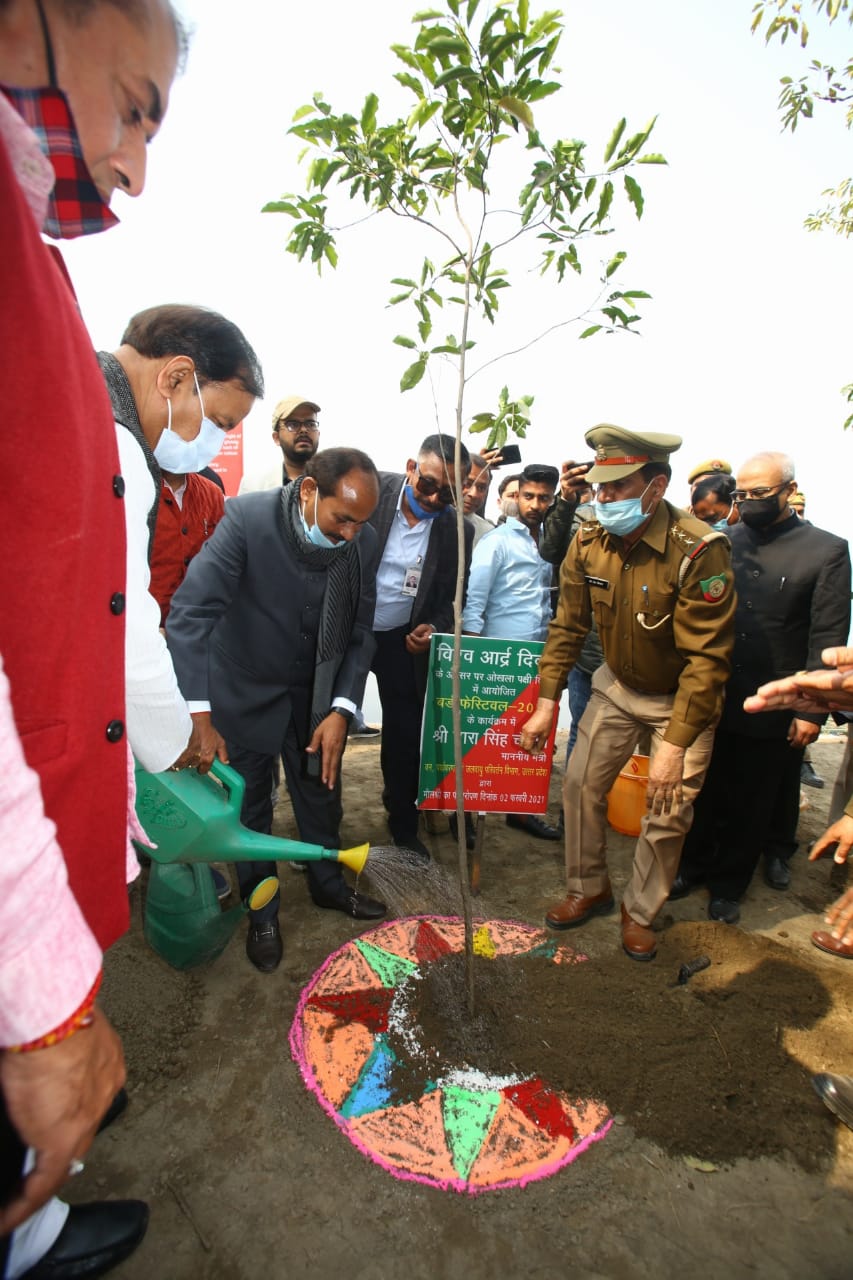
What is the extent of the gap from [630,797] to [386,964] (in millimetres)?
2142

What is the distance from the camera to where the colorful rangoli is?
2.08 metres

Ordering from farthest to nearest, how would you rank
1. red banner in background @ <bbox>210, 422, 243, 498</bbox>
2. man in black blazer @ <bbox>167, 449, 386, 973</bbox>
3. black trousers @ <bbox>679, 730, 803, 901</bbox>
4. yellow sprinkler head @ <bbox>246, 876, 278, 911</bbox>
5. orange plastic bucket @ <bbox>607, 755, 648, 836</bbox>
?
red banner in background @ <bbox>210, 422, 243, 498</bbox>
orange plastic bucket @ <bbox>607, 755, 648, 836</bbox>
black trousers @ <bbox>679, 730, 803, 901</bbox>
man in black blazer @ <bbox>167, 449, 386, 973</bbox>
yellow sprinkler head @ <bbox>246, 876, 278, 911</bbox>

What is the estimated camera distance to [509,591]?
434 centimetres

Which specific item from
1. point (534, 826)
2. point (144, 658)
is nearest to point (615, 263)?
point (144, 658)

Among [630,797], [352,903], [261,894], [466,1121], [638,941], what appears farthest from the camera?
[630,797]

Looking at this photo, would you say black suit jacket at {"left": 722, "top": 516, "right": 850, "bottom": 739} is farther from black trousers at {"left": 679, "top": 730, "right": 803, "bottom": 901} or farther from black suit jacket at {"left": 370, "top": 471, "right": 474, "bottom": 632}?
black suit jacket at {"left": 370, "top": 471, "right": 474, "bottom": 632}

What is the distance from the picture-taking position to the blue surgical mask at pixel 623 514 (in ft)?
9.80

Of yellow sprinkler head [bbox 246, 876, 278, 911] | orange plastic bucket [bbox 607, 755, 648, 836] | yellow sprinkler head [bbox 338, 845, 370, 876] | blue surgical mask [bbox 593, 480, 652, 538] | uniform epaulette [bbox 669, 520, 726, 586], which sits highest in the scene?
blue surgical mask [bbox 593, 480, 652, 538]

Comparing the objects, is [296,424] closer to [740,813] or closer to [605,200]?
[605,200]

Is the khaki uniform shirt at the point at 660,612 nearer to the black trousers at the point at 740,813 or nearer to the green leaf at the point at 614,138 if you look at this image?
the black trousers at the point at 740,813

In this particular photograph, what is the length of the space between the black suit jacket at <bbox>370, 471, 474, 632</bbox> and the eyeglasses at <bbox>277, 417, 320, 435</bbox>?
0.83 m

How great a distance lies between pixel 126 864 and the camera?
1190 mm

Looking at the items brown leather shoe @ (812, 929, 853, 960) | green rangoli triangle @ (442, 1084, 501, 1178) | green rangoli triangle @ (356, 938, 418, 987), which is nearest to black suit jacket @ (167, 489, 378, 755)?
green rangoli triangle @ (356, 938, 418, 987)

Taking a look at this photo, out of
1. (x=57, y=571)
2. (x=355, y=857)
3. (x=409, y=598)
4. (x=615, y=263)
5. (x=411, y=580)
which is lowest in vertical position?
(x=355, y=857)
